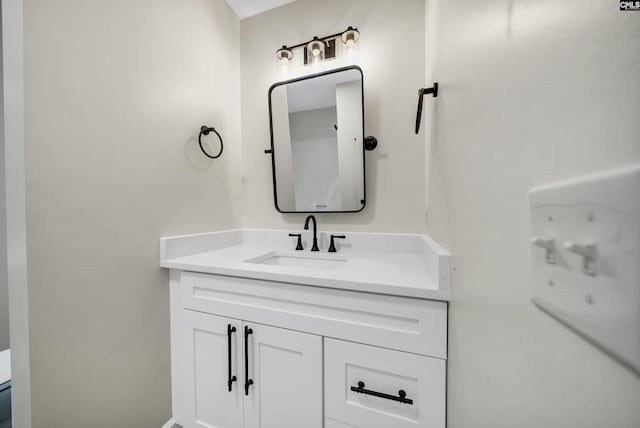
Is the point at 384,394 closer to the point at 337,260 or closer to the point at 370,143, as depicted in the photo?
the point at 337,260

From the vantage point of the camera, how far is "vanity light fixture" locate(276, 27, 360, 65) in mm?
1296

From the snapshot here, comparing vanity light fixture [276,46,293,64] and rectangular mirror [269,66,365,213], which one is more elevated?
vanity light fixture [276,46,293,64]

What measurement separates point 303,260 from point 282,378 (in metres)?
0.56

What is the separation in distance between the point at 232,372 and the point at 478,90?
1.23 meters

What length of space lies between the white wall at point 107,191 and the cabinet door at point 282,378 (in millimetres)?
472

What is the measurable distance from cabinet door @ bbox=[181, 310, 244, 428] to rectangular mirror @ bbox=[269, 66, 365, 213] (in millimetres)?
742

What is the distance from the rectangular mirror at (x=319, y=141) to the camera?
1.30 metres

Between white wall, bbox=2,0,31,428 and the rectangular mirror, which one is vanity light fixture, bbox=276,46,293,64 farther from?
white wall, bbox=2,0,31,428

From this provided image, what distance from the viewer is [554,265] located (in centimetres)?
22

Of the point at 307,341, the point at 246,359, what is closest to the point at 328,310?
the point at 307,341

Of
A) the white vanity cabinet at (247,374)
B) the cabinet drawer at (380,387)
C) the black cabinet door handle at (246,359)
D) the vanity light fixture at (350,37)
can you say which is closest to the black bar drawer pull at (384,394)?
the cabinet drawer at (380,387)

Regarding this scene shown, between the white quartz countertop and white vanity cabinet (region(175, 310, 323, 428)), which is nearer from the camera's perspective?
the white quartz countertop

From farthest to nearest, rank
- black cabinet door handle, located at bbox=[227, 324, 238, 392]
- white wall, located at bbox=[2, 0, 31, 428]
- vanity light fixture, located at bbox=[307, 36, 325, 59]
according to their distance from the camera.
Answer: vanity light fixture, located at bbox=[307, 36, 325, 59], black cabinet door handle, located at bbox=[227, 324, 238, 392], white wall, located at bbox=[2, 0, 31, 428]

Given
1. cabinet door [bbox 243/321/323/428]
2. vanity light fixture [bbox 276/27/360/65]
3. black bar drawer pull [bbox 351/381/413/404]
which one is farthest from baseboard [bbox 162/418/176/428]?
vanity light fixture [bbox 276/27/360/65]
